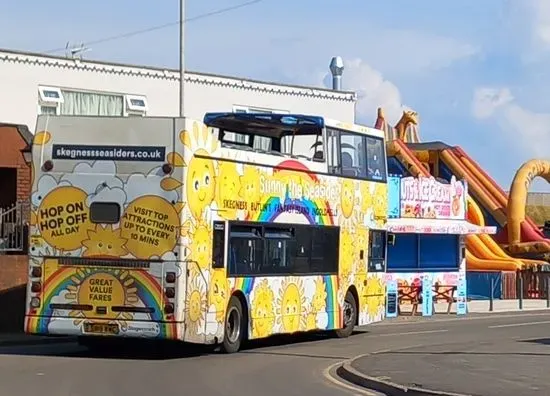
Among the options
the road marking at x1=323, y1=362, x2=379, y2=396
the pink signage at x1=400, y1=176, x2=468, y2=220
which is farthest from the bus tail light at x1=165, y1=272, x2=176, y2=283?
the pink signage at x1=400, y1=176, x2=468, y2=220

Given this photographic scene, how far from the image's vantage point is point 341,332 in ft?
86.2

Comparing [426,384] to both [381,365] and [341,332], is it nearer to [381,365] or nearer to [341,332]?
[381,365]

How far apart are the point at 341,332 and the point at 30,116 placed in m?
14.2

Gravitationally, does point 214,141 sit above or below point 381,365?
above

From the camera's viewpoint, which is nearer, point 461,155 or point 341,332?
point 341,332

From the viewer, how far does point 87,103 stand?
37438 millimetres

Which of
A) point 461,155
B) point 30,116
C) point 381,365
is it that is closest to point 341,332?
point 381,365

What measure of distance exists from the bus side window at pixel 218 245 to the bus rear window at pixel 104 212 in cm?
184

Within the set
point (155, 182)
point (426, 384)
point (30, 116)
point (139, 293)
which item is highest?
point (30, 116)

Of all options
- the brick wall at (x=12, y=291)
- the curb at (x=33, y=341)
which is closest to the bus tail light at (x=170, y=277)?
the curb at (x=33, y=341)

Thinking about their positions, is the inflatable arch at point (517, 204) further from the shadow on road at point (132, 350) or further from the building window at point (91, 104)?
the shadow on road at point (132, 350)

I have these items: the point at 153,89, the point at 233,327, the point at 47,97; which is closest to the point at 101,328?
the point at 233,327

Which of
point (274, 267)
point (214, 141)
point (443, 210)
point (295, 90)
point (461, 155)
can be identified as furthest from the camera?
point (461, 155)

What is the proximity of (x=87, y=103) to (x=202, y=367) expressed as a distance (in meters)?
20.1
